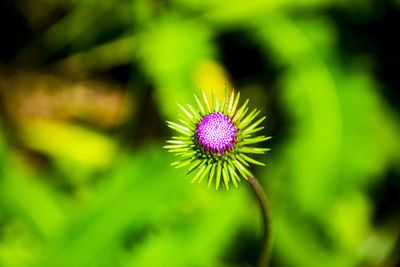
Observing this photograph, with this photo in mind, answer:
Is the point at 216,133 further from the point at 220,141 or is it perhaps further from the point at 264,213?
the point at 264,213

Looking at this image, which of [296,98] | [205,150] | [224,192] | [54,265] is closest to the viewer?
[205,150]

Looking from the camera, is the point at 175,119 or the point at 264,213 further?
the point at 175,119

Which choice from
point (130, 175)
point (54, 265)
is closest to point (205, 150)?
point (130, 175)

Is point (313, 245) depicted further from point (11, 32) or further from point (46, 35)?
point (11, 32)

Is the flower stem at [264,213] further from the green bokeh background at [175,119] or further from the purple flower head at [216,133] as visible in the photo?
the green bokeh background at [175,119]

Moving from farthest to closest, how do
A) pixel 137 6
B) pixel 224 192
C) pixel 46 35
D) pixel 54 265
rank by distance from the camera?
pixel 46 35, pixel 137 6, pixel 224 192, pixel 54 265

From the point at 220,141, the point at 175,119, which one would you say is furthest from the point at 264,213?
the point at 175,119

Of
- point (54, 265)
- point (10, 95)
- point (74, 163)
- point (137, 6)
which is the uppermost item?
point (137, 6)
